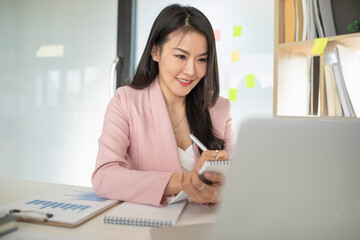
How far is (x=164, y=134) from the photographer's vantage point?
4.29 ft

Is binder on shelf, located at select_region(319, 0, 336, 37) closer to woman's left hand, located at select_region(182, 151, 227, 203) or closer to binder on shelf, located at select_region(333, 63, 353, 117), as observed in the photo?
binder on shelf, located at select_region(333, 63, 353, 117)

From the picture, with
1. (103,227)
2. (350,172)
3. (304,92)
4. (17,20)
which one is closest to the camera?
(350,172)

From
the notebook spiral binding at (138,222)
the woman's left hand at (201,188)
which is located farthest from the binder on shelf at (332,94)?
the notebook spiral binding at (138,222)

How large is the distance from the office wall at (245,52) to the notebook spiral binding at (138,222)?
65.5 inches

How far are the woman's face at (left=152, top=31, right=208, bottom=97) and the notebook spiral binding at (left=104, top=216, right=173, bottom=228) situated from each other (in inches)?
31.0

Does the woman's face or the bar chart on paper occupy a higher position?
the woman's face

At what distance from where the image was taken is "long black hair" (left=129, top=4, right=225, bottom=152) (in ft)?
4.55

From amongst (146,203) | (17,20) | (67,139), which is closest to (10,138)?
(67,139)

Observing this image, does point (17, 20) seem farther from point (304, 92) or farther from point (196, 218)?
point (196, 218)

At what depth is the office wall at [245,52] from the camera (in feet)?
7.52

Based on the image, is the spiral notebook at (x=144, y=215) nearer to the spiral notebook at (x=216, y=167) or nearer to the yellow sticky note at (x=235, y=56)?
the spiral notebook at (x=216, y=167)

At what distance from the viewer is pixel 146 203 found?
91 centimetres

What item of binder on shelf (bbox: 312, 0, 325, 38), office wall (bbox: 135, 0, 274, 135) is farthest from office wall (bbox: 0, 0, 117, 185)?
binder on shelf (bbox: 312, 0, 325, 38)

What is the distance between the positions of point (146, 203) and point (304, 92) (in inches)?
59.0
